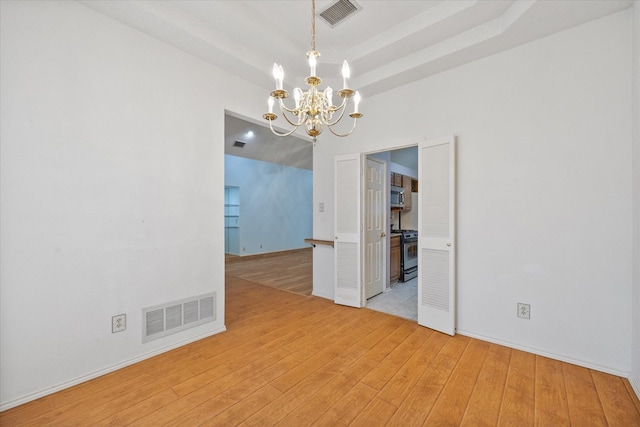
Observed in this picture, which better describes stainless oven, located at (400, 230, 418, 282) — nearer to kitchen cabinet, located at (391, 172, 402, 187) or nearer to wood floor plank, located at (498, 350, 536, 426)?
kitchen cabinet, located at (391, 172, 402, 187)

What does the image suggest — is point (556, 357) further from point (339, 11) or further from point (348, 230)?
point (339, 11)

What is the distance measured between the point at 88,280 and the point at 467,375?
3099 mm

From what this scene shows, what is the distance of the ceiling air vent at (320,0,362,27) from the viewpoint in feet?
7.90

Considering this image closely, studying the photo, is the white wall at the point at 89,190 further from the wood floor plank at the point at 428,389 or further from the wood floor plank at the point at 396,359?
the wood floor plank at the point at 428,389

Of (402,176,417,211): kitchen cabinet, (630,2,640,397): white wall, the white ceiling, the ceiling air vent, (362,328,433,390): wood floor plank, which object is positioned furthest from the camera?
(402,176,417,211): kitchen cabinet

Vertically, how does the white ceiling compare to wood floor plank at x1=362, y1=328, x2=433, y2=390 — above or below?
above

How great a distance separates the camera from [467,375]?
7.00ft

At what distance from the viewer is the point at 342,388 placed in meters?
1.97

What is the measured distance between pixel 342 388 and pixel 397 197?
4.07 meters

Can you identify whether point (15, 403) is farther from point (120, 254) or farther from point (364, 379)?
point (364, 379)

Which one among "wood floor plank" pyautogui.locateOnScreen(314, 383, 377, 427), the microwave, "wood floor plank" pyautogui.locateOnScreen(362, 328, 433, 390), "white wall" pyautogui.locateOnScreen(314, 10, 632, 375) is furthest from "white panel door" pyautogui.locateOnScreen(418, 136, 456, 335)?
the microwave

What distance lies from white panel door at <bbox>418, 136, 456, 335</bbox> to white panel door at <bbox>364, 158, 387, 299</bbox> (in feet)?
3.06

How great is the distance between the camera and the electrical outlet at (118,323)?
88.1 inches

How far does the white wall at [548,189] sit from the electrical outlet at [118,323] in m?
3.27
